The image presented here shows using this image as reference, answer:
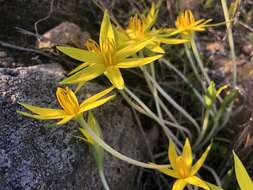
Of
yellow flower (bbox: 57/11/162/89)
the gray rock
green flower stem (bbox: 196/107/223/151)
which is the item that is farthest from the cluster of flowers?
green flower stem (bbox: 196/107/223/151)

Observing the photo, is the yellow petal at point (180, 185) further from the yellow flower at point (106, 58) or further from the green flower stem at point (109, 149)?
the yellow flower at point (106, 58)

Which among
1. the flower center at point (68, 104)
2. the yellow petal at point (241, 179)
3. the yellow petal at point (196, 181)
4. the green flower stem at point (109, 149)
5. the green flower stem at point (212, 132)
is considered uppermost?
the yellow petal at point (241, 179)

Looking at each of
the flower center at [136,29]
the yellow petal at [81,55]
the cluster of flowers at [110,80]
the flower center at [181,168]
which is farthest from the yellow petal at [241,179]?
the flower center at [136,29]

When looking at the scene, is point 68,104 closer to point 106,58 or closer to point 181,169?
point 106,58

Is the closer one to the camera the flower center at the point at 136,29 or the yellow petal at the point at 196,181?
the yellow petal at the point at 196,181

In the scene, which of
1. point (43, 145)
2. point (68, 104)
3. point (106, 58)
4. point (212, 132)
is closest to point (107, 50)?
point (106, 58)

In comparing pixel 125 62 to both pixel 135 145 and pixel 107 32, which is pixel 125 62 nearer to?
pixel 107 32

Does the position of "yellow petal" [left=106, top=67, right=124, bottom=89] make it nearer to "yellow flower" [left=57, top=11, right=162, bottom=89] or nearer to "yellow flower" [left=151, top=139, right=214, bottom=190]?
"yellow flower" [left=57, top=11, right=162, bottom=89]

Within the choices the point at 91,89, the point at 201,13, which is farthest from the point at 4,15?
the point at 201,13
